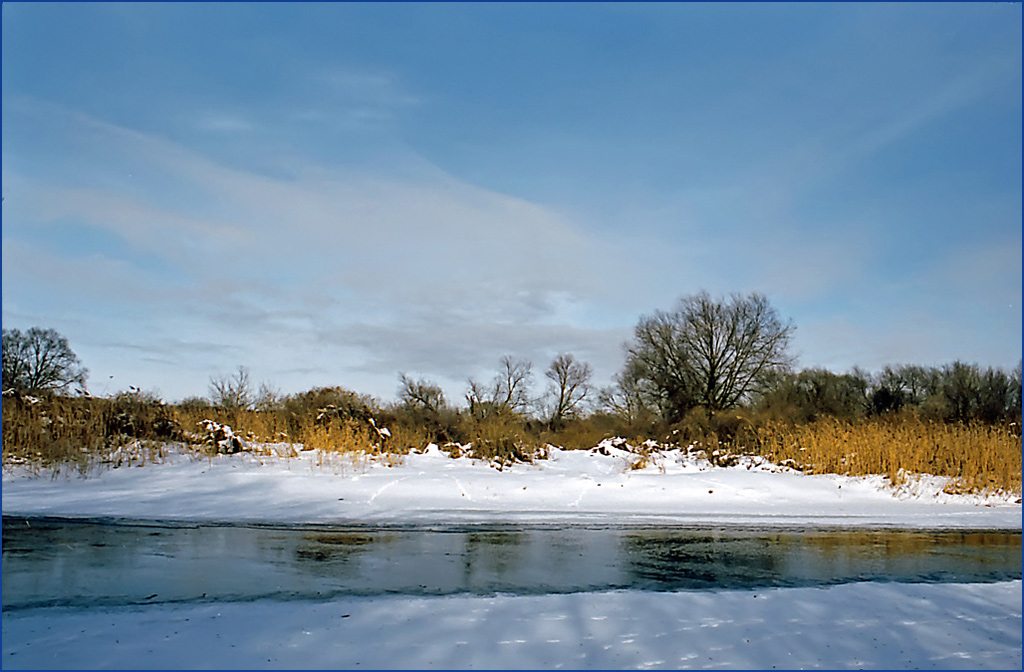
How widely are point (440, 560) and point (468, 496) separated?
516 centimetres

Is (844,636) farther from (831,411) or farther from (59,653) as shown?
(831,411)

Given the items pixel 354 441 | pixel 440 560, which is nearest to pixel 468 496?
pixel 354 441

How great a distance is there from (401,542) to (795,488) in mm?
8889

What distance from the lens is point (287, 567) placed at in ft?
22.3

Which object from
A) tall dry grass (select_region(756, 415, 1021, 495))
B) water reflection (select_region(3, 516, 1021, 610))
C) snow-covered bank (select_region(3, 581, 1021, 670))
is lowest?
water reflection (select_region(3, 516, 1021, 610))

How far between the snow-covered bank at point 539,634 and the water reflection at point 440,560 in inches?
22.4

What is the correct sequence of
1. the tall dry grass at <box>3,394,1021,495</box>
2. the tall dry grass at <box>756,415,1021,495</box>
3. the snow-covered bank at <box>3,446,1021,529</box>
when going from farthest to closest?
the tall dry grass at <box>756,415,1021,495</box> < the tall dry grass at <box>3,394,1021,495</box> < the snow-covered bank at <box>3,446,1021,529</box>

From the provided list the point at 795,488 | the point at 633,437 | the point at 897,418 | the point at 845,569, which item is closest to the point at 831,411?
the point at 897,418

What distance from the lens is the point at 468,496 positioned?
12.4 metres

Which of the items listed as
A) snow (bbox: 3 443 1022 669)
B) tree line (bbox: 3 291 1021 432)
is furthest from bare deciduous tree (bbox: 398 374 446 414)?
snow (bbox: 3 443 1022 669)

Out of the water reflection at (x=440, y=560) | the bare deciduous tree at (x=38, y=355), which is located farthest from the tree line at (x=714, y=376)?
the water reflection at (x=440, y=560)

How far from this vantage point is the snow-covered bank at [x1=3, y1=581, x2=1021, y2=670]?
4.16 metres

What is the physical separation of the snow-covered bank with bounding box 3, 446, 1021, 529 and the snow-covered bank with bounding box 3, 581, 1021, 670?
5016 mm

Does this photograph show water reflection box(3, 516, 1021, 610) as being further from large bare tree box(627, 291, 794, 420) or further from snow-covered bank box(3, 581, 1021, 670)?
large bare tree box(627, 291, 794, 420)
